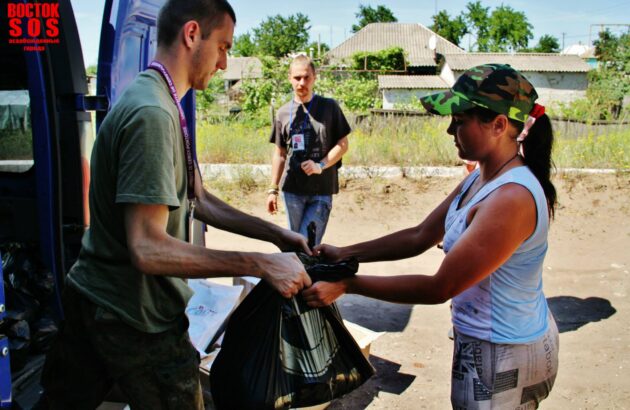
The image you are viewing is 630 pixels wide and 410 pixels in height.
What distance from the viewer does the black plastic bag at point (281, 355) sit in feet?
6.35

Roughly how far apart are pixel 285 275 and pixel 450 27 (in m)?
88.8

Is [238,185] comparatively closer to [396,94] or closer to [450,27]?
[396,94]

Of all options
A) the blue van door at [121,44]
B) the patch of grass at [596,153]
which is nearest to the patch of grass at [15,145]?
the blue van door at [121,44]

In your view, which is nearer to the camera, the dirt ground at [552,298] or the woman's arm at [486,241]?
the woman's arm at [486,241]

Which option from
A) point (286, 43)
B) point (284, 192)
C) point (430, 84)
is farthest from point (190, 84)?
point (286, 43)

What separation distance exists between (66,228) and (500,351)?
8.15 ft

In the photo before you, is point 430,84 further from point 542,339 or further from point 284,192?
point 542,339

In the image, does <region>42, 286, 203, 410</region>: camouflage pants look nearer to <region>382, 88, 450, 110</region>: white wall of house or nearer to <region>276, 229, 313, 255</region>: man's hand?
<region>276, 229, 313, 255</region>: man's hand

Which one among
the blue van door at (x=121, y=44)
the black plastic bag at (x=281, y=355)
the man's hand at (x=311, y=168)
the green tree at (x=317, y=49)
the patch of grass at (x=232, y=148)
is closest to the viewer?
the black plastic bag at (x=281, y=355)

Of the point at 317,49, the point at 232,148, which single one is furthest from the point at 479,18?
the point at 232,148

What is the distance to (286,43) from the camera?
85750 mm

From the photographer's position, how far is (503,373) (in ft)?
6.35

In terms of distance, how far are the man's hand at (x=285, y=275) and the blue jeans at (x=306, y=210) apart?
111 inches

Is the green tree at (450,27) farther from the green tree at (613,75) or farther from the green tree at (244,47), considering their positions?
the green tree at (613,75)
